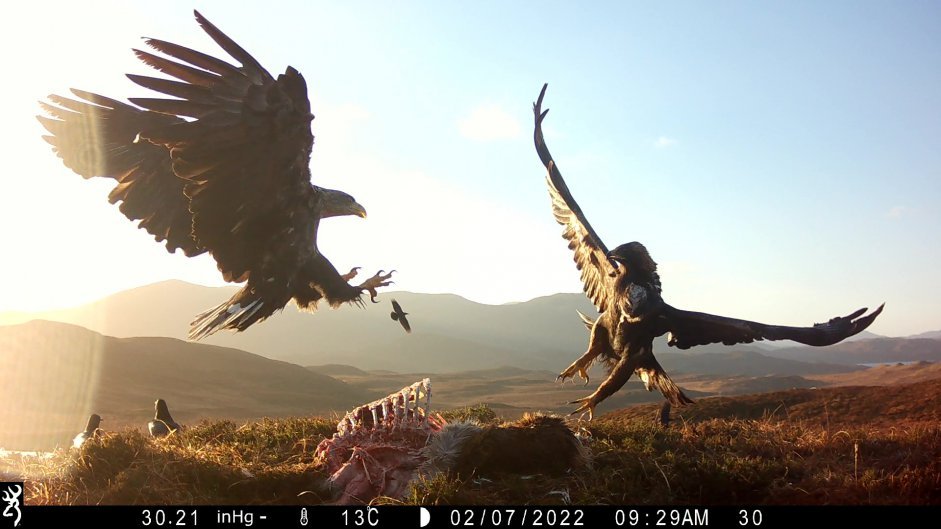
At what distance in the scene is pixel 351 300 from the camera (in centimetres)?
705

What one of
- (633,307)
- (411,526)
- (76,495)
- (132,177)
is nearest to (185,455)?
(76,495)

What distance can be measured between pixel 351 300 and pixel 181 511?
341 cm

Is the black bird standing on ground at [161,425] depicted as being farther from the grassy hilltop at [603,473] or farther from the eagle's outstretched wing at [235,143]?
the eagle's outstretched wing at [235,143]

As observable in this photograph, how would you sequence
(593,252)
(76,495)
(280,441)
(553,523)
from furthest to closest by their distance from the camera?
(593,252) < (280,441) < (76,495) < (553,523)

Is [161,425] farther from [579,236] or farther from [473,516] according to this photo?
[473,516]

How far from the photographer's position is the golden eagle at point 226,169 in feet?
16.5

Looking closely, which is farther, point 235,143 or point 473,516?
point 235,143

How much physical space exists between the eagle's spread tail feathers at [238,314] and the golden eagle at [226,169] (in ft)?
0.04

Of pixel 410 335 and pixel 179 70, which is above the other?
pixel 179 70

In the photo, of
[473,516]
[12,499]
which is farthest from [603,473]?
[12,499]

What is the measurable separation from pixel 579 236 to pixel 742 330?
102 inches

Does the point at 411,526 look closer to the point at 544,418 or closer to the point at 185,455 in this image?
the point at 544,418

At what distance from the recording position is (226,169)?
5387 millimetres

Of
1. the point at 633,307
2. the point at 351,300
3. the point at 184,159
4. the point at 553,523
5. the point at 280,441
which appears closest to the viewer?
the point at 553,523
